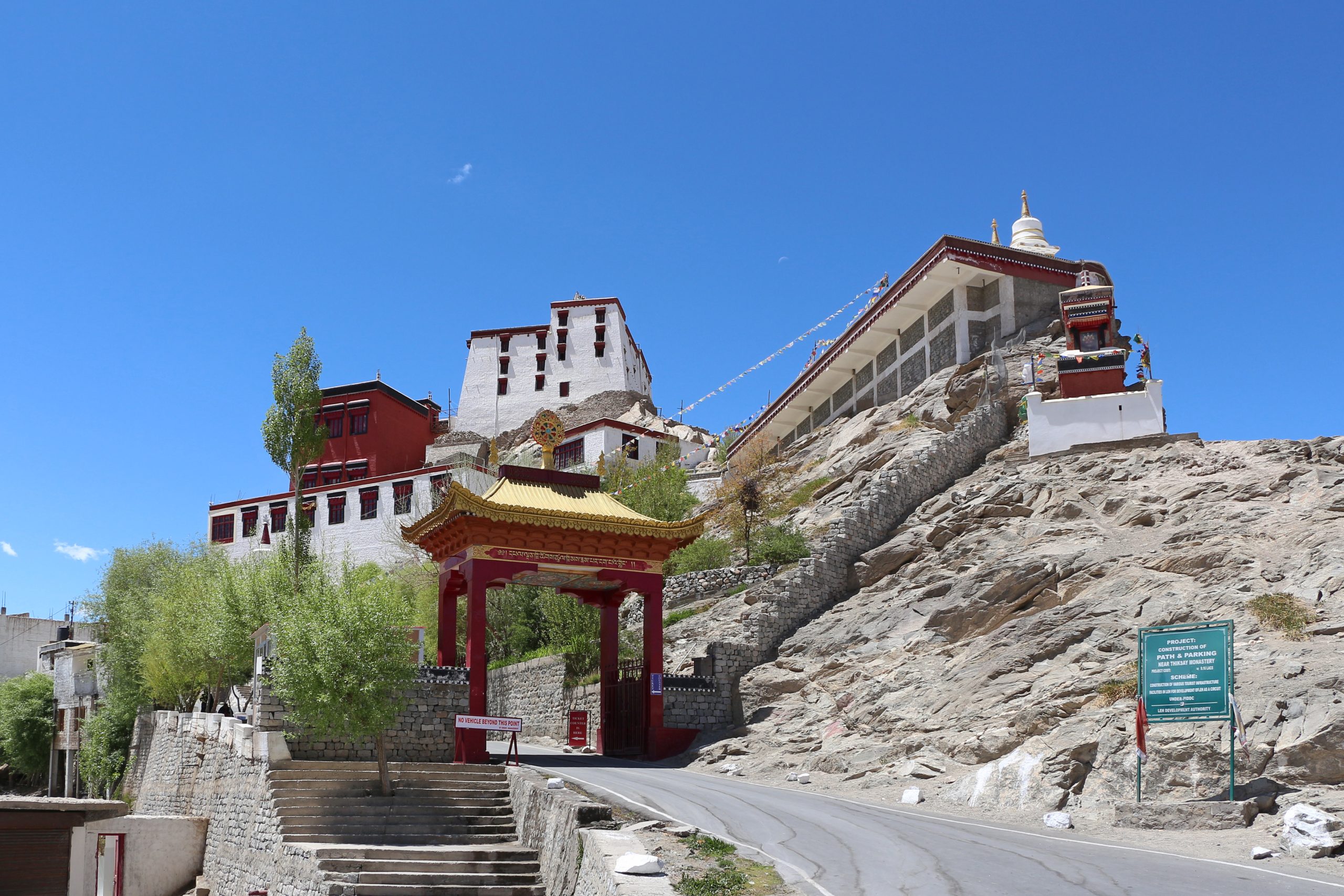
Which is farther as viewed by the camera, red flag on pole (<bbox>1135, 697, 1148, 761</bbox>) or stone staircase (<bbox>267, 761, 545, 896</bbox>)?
stone staircase (<bbox>267, 761, 545, 896</bbox>)

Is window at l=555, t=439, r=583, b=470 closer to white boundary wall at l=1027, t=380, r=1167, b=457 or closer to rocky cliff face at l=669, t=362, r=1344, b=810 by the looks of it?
rocky cliff face at l=669, t=362, r=1344, b=810

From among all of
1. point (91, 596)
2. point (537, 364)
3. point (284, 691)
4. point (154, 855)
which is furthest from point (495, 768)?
point (537, 364)

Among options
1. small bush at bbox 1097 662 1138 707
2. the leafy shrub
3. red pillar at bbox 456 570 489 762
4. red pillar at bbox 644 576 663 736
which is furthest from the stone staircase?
the leafy shrub

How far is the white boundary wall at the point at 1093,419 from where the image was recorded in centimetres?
3145

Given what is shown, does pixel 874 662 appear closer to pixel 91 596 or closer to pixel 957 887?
pixel 957 887

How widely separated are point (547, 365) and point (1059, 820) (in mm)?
65028

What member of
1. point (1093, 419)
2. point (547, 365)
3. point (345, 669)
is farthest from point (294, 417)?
point (547, 365)

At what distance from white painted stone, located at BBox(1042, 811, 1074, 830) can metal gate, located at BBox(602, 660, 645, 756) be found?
39.0ft

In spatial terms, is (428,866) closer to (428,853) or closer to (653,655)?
(428,853)

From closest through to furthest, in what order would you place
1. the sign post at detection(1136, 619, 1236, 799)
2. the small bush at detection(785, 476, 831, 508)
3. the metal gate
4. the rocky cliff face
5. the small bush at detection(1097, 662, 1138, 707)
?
the sign post at detection(1136, 619, 1236, 799) → the rocky cliff face → the small bush at detection(1097, 662, 1138, 707) → the metal gate → the small bush at detection(785, 476, 831, 508)

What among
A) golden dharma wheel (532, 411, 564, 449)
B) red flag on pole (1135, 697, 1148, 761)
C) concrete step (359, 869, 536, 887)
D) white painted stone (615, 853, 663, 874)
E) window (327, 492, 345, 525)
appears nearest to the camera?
white painted stone (615, 853, 663, 874)

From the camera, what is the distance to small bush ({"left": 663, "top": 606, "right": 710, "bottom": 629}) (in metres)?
32.3

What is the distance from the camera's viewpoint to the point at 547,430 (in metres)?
29.1

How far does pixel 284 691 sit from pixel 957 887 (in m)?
13.8
